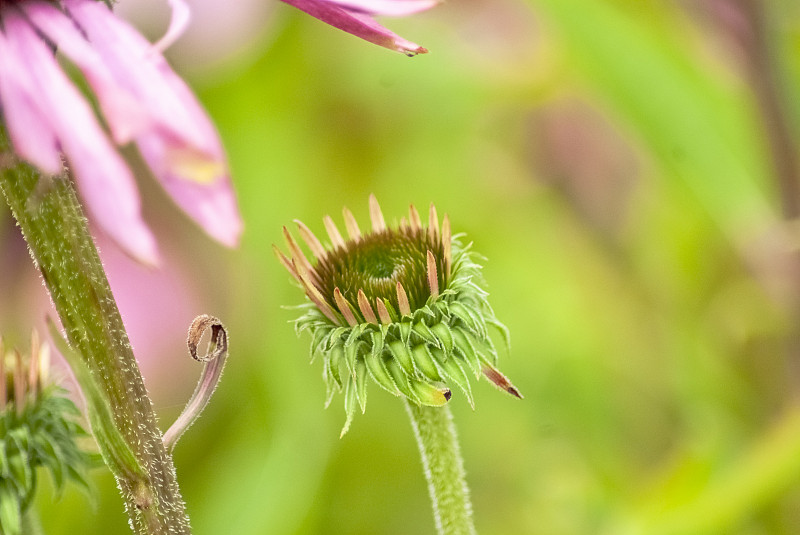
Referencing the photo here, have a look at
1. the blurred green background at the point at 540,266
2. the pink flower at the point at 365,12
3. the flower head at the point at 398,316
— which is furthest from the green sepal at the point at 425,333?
the blurred green background at the point at 540,266

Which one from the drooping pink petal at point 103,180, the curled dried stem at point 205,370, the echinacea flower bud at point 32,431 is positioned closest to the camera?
the drooping pink petal at point 103,180

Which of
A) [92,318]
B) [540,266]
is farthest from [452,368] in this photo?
[540,266]

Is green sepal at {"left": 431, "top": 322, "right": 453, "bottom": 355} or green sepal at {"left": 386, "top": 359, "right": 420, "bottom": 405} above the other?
green sepal at {"left": 431, "top": 322, "right": 453, "bottom": 355}

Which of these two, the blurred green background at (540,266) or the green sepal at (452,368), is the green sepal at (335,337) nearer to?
the green sepal at (452,368)

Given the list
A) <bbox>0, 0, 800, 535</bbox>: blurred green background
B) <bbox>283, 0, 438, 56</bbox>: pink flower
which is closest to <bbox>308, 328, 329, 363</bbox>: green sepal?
<bbox>283, 0, 438, 56</bbox>: pink flower

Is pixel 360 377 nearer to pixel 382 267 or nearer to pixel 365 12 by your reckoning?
pixel 382 267

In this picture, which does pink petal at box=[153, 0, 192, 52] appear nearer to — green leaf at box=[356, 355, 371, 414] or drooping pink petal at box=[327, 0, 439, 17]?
drooping pink petal at box=[327, 0, 439, 17]
